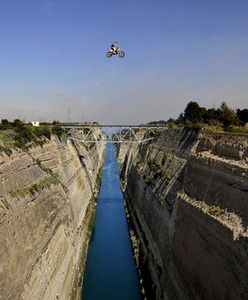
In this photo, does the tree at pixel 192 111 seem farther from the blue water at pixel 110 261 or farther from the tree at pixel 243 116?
the blue water at pixel 110 261

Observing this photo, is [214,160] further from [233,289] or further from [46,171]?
[46,171]

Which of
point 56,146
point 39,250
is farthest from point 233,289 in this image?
point 56,146

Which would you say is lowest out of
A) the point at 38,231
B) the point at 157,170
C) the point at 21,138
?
the point at 38,231

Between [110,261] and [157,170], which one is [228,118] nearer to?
[157,170]

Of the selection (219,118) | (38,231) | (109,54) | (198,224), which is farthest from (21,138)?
(219,118)

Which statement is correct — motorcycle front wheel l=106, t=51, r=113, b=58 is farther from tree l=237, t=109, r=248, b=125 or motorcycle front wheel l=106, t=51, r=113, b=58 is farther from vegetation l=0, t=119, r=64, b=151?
tree l=237, t=109, r=248, b=125

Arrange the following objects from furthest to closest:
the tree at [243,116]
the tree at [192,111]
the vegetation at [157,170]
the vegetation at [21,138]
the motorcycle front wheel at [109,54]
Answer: the tree at [192,111] → the tree at [243,116] → the vegetation at [157,170] → the vegetation at [21,138] → the motorcycle front wheel at [109,54]

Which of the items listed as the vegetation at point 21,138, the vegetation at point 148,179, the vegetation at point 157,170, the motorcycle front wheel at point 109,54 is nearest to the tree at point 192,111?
the vegetation at point 157,170
